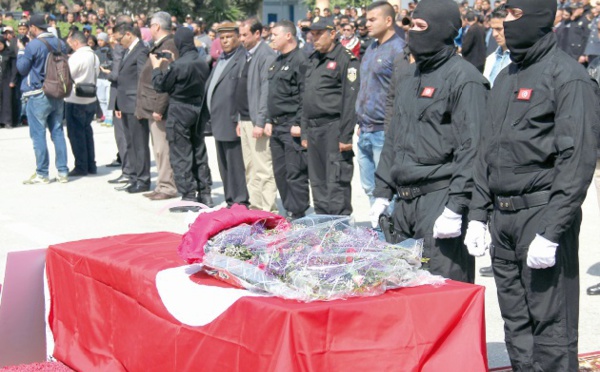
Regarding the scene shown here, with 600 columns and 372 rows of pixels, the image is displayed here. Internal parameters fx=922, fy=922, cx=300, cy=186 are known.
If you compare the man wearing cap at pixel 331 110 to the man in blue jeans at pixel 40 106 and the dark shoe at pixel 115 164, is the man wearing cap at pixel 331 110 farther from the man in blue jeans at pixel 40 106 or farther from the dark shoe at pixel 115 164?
the dark shoe at pixel 115 164

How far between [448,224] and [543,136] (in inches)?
26.0

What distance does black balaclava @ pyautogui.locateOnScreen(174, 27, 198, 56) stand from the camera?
1032 centimetres

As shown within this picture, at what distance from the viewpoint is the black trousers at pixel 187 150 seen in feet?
34.0

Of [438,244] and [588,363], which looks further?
[588,363]

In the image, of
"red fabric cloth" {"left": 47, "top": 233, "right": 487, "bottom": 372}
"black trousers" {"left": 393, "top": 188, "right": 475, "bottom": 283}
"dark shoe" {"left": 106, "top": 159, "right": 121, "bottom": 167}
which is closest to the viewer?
"red fabric cloth" {"left": 47, "top": 233, "right": 487, "bottom": 372}

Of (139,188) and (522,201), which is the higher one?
(522,201)

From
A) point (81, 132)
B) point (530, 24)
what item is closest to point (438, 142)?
point (530, 24)

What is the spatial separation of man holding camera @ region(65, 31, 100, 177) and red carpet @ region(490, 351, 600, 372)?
850 centimetres

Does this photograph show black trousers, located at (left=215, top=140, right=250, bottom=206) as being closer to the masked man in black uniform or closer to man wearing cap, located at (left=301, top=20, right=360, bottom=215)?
man wearing cap, located at (left=301, top=20, right=360, bottom=215)

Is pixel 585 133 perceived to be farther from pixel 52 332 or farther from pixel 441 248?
pixel 52 332

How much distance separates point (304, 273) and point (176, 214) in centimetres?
667

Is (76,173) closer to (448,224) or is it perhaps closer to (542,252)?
(448,224)

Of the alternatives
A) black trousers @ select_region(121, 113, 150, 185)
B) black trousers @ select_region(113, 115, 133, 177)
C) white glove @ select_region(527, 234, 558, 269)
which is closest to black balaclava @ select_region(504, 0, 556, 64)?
white glove @ select_region(527, 234, 558, 269)

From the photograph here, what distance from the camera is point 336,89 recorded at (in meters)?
8.53
